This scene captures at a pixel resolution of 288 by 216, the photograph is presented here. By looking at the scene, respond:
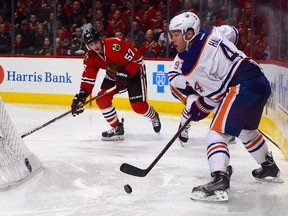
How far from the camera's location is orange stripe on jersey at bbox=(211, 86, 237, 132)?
116 inches

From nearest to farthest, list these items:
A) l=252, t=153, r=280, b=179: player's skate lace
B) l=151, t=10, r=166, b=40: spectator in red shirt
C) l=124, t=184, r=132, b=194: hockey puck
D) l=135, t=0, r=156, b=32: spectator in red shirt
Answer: l=124, t=184, r=132, b=194: hockey puck
l=252, t=153, r=280, b=179: player's skate lace
l=151, t=10, r=166, b=40: spectator in red shirt
l=135, t=0, r=156, b=32: spectator in red shirt

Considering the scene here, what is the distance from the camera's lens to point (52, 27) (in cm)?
828

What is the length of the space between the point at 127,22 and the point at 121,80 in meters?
3.10

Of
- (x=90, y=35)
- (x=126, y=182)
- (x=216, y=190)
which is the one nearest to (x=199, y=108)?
(x=216, y=190)

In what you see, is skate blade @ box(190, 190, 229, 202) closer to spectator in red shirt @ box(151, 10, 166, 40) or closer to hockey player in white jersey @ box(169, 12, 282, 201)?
hockey player in white jersey @ box(169, 12, 282, 201)

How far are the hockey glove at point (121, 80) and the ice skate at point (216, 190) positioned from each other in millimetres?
1919

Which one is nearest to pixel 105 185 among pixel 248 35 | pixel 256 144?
pixel 256 144

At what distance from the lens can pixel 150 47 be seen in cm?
729

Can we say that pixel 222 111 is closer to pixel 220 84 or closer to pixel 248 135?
pixel 220 84

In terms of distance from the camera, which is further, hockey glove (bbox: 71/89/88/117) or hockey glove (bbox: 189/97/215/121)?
hockey glove (bbox: 71/89/88/117)

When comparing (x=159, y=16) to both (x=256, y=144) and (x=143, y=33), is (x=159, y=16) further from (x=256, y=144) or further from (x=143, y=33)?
(x=256, y=144)

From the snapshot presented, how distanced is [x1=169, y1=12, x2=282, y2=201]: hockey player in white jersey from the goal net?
99cm

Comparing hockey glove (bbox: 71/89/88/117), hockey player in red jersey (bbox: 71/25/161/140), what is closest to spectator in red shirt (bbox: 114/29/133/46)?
hockey player in red jersey (bbox: 71/25/161/140)

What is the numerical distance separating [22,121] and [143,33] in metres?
2.22
